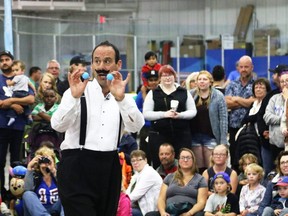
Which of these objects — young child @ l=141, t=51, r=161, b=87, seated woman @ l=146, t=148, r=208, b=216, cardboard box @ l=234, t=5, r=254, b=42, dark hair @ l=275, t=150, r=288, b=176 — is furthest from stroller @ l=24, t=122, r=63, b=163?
cardboard box @ l=234, t=5, r=254, b=42

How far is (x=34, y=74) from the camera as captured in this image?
16266 mm

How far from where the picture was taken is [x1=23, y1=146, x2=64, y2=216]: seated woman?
10891 mm

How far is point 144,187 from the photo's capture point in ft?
37.3

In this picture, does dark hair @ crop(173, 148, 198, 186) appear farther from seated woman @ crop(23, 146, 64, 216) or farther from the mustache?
the mustache

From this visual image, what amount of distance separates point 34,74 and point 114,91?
10.2 metres

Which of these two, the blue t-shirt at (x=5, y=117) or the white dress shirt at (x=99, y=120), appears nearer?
the white dress shirt at (x=99, y=120)

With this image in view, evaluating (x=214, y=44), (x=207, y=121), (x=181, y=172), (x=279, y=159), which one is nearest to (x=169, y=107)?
(x=207, y=121)

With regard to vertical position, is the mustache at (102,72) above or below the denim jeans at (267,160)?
above

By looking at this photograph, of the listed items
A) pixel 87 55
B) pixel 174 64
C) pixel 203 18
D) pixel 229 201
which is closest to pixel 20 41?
pixel 87 55

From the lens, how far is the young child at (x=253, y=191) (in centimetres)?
1052

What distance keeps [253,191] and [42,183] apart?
2582 millimetres

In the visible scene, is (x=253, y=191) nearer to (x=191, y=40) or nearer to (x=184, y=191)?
(x=184, y=191)

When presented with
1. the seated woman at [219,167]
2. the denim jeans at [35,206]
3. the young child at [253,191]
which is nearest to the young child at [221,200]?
the young child at [253,191]

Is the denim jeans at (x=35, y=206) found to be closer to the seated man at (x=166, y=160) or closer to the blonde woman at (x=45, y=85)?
the seated man at (x=166, y=160)
